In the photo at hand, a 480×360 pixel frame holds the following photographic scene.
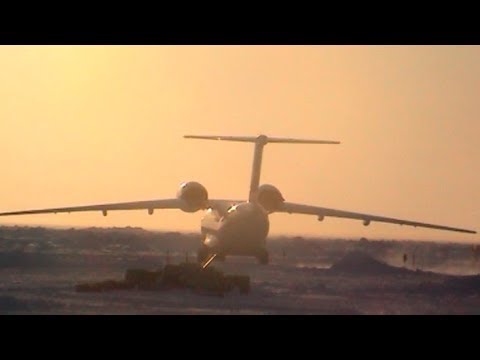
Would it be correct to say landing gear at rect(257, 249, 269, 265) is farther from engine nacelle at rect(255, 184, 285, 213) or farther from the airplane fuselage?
engine nacelle at rect(255, 184, 285, 213)

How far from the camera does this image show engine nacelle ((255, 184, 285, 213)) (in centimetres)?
4812

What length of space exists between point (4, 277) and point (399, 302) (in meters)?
16.0

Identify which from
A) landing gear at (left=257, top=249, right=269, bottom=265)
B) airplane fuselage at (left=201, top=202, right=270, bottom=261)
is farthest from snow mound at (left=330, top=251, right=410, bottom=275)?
airplane fuselage at (left=201, top=202, right=270, bottom=261)

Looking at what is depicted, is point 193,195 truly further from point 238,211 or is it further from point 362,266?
point 362,266

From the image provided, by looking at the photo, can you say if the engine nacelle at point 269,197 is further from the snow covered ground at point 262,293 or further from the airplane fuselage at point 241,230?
the snow covered ground at point 262,293

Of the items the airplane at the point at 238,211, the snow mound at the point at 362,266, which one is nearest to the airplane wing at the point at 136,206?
the airplane at the point at 238,211

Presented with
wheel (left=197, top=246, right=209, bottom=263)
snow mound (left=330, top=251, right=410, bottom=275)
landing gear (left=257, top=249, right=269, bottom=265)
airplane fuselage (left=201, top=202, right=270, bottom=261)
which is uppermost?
airplane fuselage (left=201, top=202, right=270, bottom=261)

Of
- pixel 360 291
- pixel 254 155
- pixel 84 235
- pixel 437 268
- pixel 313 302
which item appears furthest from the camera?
pixel 84 235

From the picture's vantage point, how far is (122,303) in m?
32.4

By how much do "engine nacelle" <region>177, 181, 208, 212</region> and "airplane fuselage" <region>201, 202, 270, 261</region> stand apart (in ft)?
3.34

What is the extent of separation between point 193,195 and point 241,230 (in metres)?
3.06

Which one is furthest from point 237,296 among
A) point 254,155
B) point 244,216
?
point 254,155

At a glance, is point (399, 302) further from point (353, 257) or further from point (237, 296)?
point (353, 257)

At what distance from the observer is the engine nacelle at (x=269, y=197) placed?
48.1m
